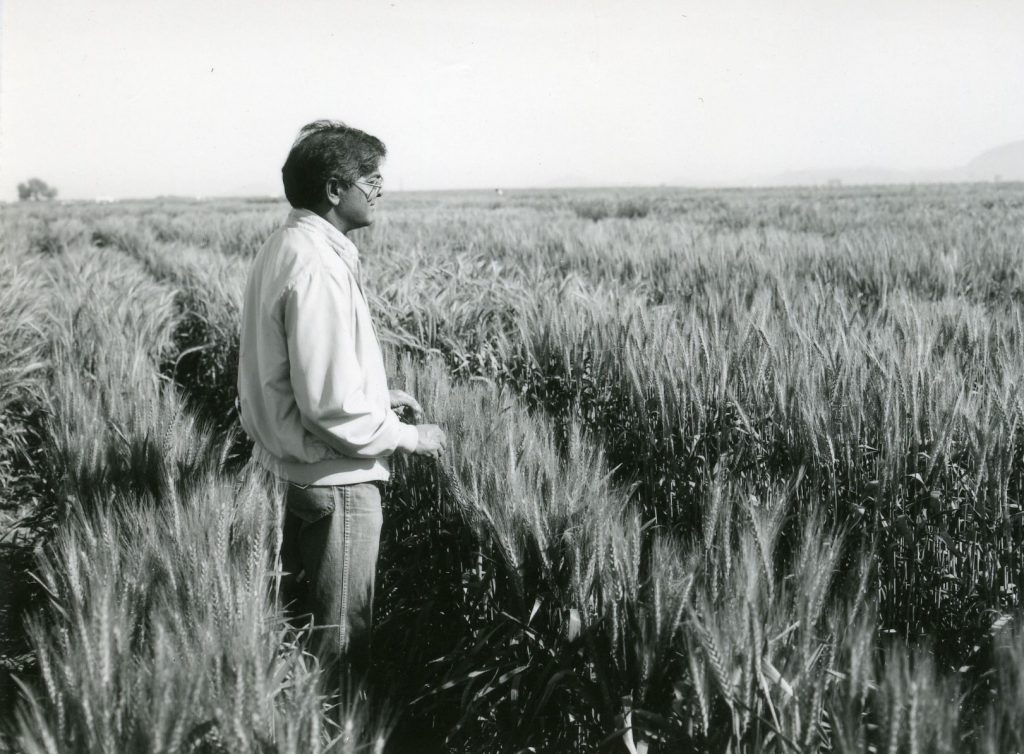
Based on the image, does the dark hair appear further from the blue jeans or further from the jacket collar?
the blue jeans

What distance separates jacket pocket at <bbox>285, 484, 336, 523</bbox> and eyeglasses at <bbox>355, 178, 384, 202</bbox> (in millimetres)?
790

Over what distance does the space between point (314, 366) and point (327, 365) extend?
0.10 feet

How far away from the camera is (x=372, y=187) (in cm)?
213

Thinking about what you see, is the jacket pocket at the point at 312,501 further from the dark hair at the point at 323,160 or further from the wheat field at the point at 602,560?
the dark hair at the point at 323,160

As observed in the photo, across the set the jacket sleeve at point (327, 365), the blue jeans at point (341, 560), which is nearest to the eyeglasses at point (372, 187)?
the jacket sleeve at point (327, 365)

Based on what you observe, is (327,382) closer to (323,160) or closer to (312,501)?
(312,501)

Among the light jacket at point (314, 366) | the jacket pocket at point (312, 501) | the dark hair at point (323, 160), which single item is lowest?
the jacket pocket at point (312, 501)

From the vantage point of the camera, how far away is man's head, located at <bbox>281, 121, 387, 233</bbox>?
2037 mm

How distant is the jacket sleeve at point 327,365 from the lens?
1.91m

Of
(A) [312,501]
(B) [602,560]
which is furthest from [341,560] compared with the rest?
(B) [602,560]

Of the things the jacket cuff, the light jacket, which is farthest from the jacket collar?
the jacket cuff

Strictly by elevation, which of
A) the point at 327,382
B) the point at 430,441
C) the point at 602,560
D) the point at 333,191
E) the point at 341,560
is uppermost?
the point at 333,191

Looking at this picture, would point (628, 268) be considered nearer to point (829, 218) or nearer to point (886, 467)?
point (886, 467)

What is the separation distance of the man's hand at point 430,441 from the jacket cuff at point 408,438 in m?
0.02
